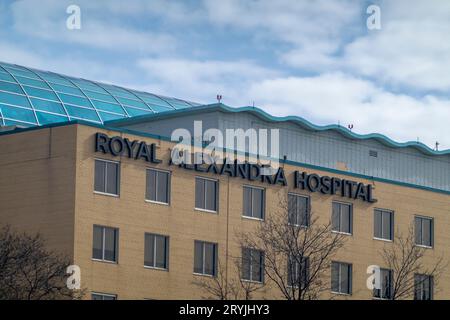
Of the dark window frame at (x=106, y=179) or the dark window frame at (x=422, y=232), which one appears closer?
the dark window frame at (x=106, y=179)

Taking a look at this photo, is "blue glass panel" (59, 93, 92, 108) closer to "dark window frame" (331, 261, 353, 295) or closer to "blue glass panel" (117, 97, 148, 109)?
"blue glass panel" (117, 97, 148, 109)

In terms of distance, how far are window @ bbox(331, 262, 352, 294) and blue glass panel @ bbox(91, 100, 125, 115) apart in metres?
20.2

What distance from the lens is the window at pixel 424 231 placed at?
2945 inches

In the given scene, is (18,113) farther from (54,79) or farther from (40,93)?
(54,79)

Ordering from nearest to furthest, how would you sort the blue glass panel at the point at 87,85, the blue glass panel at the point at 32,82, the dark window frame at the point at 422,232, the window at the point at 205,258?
the window at the point at 205,258, the dark window frame at the point at 422,232, the blue glass panel at the point at 32,82, the blue glass panel at the point at 87,85

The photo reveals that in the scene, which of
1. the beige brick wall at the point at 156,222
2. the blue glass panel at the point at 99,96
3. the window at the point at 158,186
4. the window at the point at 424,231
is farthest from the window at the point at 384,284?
the blue glass panel at the point at 99,96

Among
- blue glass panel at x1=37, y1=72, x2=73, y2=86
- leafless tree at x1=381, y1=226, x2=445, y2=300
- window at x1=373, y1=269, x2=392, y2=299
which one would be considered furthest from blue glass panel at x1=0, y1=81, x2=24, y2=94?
window at x1=373, y1=269, x2=392, y2=299

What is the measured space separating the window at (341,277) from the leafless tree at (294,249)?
771mm

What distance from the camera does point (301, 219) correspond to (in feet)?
223

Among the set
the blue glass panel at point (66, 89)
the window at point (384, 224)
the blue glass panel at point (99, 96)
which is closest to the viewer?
the window at point (384, 224)

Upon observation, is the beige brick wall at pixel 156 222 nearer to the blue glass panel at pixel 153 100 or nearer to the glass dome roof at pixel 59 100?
the glass dome roof at pixel 59 100

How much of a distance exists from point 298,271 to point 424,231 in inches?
504

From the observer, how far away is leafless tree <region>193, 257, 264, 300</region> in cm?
6369

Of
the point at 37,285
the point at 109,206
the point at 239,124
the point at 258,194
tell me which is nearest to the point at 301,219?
the point at 258,194
